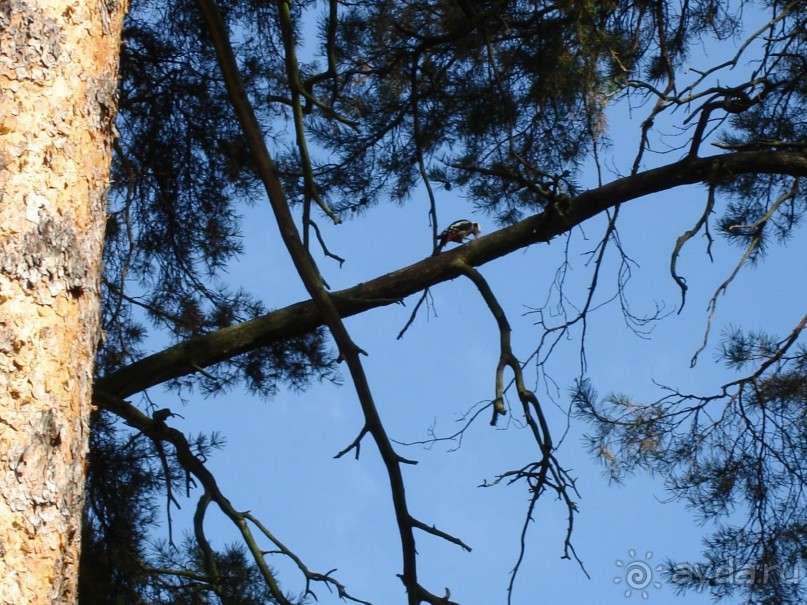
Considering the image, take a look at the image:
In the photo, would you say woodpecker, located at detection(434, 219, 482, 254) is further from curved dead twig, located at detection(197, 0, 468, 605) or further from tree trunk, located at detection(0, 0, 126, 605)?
tree trunk, located at detection(0, 0, 126, 605)

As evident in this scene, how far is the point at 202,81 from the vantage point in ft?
13.5

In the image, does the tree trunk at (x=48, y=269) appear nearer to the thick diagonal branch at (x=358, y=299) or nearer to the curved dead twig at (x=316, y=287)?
the curved dead twig at (x=316, y=287)

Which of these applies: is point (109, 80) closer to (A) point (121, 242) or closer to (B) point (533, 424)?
(B) point (533, 424)

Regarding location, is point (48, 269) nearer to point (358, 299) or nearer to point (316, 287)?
point (316, 287)

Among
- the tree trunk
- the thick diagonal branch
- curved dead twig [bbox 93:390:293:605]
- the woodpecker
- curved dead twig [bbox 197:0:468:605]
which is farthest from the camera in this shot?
the woodpecker

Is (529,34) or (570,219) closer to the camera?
(570,219)

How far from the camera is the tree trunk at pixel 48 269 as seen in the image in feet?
5.14

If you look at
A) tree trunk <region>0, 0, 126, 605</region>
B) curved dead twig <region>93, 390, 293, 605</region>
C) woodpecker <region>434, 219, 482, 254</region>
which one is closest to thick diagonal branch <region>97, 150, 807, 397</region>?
curved dead twig <region>93, 390, 293, 605</region>

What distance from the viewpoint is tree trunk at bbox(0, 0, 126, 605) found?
157 cm

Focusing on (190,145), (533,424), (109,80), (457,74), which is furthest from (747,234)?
(109,80)

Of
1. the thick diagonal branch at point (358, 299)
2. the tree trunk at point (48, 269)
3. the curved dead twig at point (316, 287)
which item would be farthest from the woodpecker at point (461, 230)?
the tree trunk at point (48, 269)

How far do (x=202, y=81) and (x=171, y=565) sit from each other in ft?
6.16

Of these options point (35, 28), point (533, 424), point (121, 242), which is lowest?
point (533, 424)

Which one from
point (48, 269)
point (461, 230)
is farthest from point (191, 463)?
point (48, 269)
